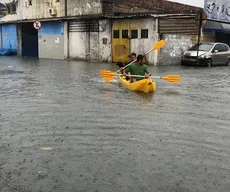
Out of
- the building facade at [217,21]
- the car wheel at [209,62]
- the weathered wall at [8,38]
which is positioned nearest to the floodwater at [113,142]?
the car wheel at [209,62]

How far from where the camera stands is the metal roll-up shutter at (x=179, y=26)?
21953 millimetres

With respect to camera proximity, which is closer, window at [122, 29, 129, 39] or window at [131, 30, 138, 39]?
window at [131, 30, 138, 39]

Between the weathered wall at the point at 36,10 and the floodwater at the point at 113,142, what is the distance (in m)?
19.9

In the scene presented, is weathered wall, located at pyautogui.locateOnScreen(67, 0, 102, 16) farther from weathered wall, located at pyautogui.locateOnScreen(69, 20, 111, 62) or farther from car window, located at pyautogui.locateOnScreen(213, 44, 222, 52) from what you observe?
car window, located at pyautogui.locateOnScreen(213, 44, 222, 52)

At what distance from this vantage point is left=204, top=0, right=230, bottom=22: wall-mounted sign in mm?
29422

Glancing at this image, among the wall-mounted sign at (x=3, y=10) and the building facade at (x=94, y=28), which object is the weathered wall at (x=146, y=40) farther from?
the wall-mounted sign at (x=3, y=10)

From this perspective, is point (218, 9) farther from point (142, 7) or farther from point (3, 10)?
point (3, 10)

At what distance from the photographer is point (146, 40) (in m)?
22.5

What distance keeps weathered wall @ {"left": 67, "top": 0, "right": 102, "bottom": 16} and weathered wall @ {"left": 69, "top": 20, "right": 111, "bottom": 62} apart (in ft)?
2.42

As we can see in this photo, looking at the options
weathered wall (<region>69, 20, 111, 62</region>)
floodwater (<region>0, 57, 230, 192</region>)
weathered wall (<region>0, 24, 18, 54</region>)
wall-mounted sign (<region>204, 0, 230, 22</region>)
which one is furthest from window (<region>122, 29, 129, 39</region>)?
weathered wall (<region>0, 24, 18, 54</region>)

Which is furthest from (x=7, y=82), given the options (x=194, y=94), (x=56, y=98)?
(x=194, y=94)

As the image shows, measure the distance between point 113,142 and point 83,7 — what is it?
2209cm

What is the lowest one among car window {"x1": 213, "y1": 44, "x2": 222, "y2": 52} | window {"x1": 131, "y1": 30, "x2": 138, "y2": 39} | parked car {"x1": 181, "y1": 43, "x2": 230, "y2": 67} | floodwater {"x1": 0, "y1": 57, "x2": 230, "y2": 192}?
floodwater {"x1": 0, "y1": 57, "x2": 230, "y2": 192}

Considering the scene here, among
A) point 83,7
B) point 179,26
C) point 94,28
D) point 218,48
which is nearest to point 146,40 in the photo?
point 179,26
